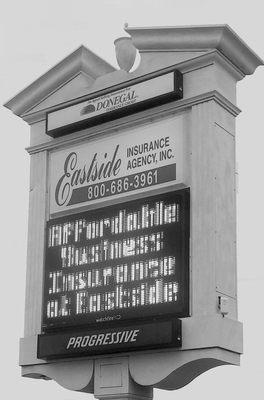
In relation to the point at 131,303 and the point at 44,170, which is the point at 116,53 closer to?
the point at 44,170

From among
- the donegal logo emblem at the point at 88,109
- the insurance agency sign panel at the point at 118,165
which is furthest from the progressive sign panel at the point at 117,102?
the insurance agency sign panel at the point at 118,165

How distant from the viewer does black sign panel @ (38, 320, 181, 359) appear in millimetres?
10852

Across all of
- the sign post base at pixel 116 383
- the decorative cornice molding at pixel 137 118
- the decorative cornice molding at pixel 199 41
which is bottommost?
the sign post base at pixel 116 383

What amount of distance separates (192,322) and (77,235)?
2.18 metres

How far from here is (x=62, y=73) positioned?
1328 cm

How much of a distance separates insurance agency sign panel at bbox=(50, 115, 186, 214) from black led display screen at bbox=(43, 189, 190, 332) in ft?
1.01

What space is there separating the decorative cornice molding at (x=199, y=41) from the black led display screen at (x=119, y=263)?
5.97 feet

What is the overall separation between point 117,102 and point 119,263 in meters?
2.21

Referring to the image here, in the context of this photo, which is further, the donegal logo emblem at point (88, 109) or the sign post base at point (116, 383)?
the donegal logo emblem at point (88, 109)

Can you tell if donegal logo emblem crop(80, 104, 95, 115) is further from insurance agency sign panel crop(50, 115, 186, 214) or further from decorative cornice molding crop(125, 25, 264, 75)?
decorative cornice molding crop(125, 25, 264, 75)

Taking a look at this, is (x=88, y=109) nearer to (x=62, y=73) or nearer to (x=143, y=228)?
(x=62, y=73)

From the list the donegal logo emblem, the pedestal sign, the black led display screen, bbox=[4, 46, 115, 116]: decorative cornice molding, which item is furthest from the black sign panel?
bbox=[4, 46, 115, 116]: decorative cornice molding

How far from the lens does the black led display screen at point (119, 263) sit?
36.4ft

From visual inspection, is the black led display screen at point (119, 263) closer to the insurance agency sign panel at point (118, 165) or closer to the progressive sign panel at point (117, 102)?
the insurance agency sign panel at point (118, 165)
